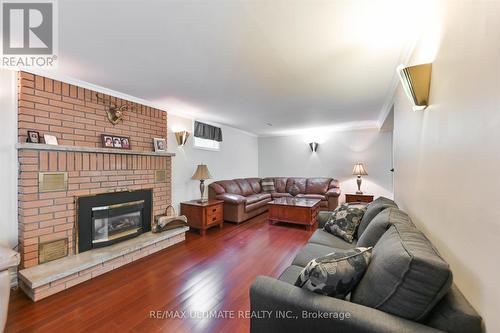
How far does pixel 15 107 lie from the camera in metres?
2.17

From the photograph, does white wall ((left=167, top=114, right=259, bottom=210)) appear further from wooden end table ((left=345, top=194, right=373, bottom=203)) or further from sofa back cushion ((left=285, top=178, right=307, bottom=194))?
wooden end table ((left=345, top=194, right=373, bottom=203))

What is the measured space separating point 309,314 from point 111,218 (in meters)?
2.79

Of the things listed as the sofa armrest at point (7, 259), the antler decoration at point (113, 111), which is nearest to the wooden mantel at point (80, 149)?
the antler decoration at point (113, 111)

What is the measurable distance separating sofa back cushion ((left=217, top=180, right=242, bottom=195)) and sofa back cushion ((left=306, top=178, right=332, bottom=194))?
2.01 metres

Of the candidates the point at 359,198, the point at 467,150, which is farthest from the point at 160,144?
the point at 359,198

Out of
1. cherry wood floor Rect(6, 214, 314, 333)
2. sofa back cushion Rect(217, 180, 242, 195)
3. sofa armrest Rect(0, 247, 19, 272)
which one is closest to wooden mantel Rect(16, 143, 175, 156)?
sofa armrest Rect(0, 247, 19, 272)

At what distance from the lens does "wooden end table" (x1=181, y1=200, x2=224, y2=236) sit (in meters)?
3.74

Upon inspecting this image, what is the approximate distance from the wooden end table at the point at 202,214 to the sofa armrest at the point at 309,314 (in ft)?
8.80

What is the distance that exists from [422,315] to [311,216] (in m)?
3.20

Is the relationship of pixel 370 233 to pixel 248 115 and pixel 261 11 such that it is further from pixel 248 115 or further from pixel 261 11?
pixel 248 115

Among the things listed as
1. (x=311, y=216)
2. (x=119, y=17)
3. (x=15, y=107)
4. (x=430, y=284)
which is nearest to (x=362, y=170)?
(x=311, y=216)

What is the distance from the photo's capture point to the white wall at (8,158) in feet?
6.82

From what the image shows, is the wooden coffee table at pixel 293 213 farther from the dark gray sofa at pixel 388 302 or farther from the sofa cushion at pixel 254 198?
the dark gray sofa at pixel 388 302

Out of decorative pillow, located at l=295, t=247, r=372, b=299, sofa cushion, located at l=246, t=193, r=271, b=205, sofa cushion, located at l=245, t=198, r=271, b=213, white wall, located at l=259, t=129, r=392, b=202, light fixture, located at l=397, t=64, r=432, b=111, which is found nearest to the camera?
decorative pillow, located at l=295, t=247, r=372, b=299
